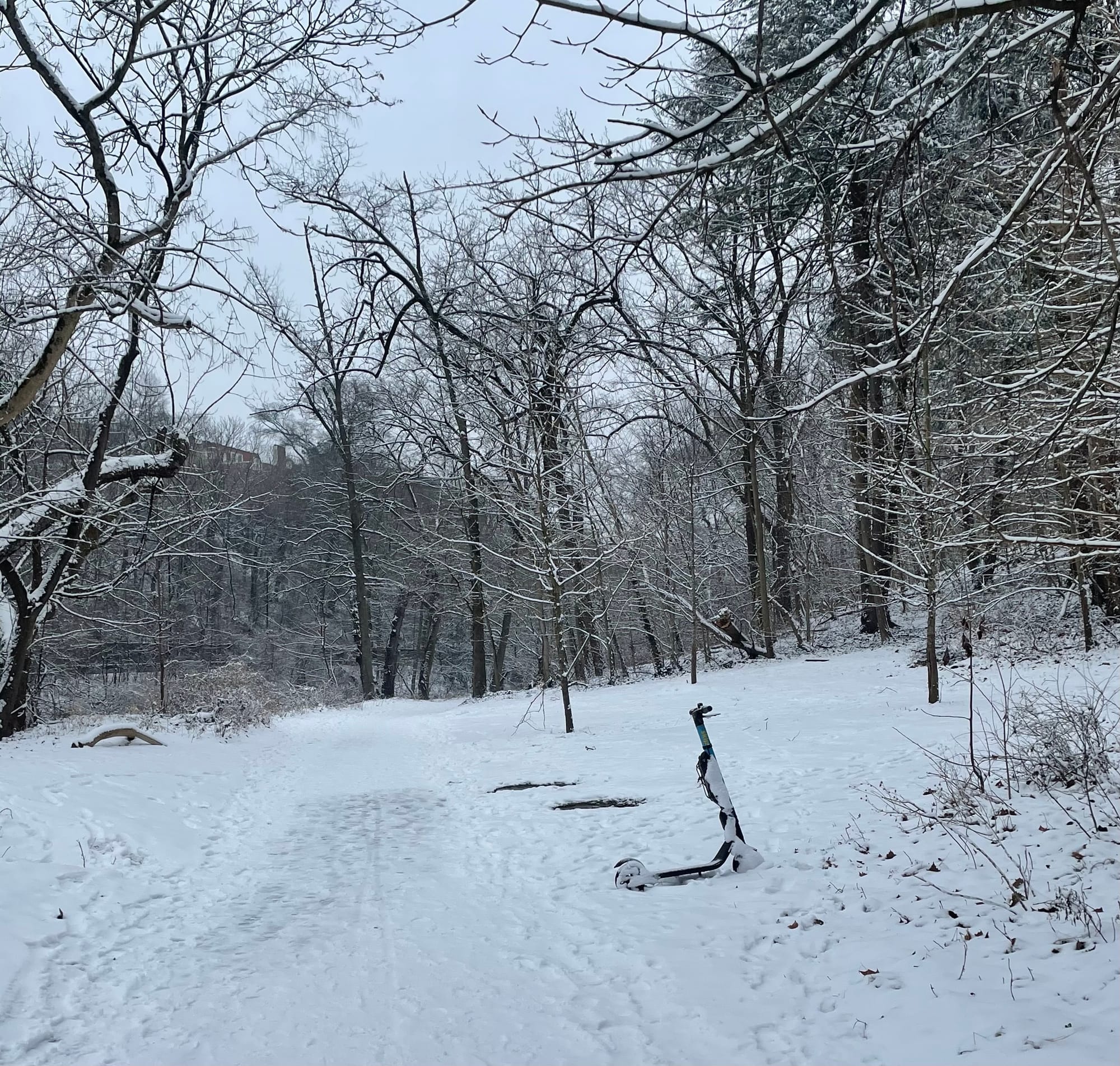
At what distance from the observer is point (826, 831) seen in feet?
19.3

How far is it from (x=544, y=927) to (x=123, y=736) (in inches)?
345

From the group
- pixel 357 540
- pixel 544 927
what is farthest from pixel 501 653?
pixel 544 927

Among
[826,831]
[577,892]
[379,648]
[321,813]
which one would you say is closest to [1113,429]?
[826,831]

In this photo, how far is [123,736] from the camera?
11125 millimetres

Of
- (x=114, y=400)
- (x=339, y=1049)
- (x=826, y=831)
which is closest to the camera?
(x=339, y=1049)

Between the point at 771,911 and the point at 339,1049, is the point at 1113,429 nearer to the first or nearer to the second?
the point at 771,911

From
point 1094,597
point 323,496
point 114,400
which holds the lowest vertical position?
point 1094,597

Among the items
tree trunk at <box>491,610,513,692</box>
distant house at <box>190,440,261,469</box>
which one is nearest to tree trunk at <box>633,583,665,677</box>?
tree trunk at <box>491,610,513,692</box>

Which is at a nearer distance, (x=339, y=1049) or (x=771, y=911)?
(x=339, y=1049)

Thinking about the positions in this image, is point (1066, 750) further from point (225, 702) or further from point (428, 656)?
point (428, 656)

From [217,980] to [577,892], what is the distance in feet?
7.86

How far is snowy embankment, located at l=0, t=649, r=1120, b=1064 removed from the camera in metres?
3.43

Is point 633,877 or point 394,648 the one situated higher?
point 394,648

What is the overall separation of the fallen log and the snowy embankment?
202 centimetres
